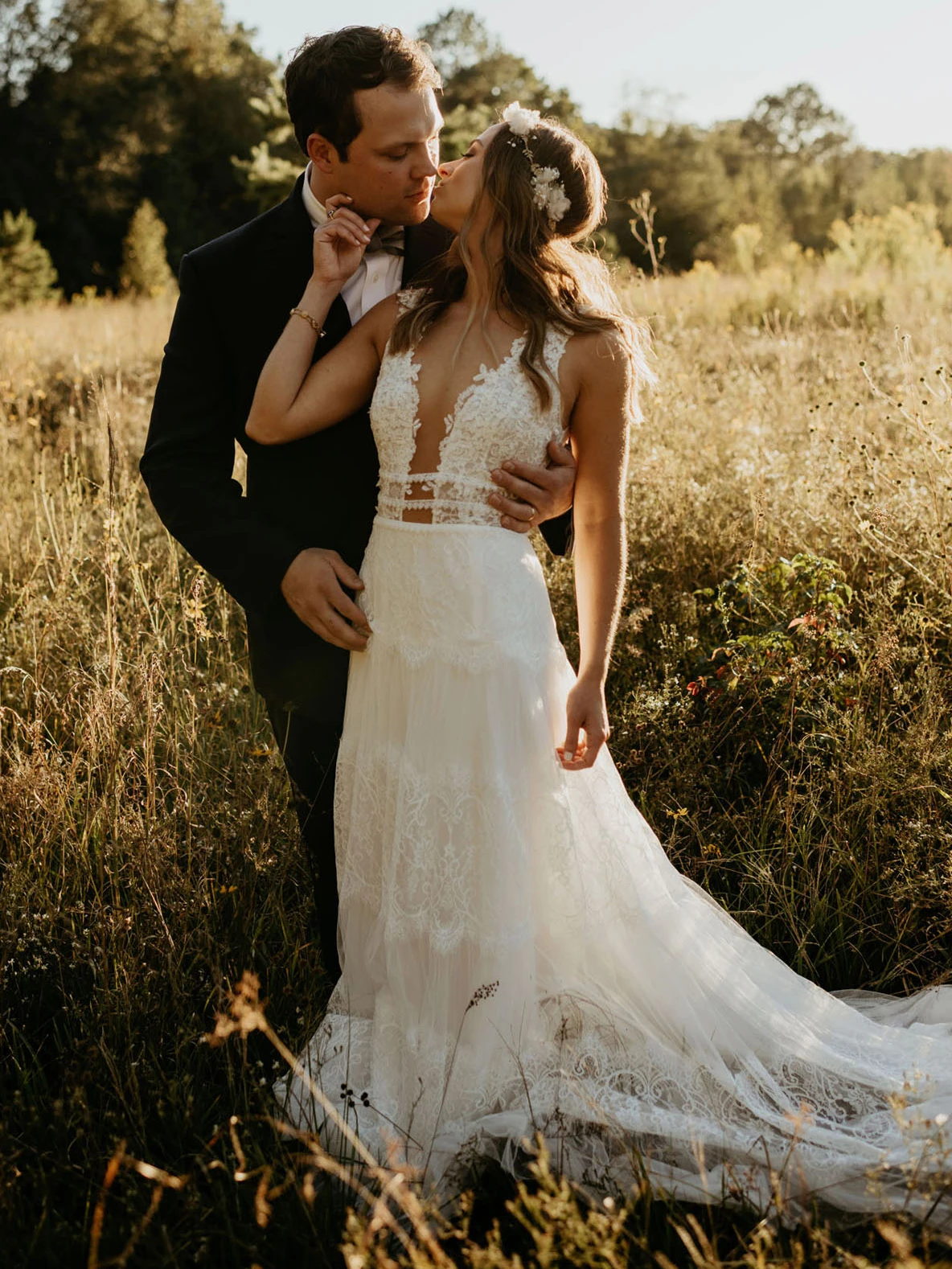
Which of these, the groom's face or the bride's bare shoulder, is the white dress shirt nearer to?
the groom's face

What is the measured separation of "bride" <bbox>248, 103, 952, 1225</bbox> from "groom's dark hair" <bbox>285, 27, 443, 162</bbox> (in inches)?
12.4

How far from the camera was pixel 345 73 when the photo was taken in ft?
7.75

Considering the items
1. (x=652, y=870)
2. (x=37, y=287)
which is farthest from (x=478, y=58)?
(x=652, y=870)

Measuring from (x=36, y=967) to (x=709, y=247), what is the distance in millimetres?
Answer: 27429

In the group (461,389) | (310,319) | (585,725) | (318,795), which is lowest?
(318,795)

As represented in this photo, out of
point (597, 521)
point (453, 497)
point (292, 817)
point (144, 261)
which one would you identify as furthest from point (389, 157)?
point (144, 261)

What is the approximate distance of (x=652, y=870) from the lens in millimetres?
2338

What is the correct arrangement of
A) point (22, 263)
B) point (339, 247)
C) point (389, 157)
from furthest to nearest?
point (22, 263), point (389, 157), point (339, 247)

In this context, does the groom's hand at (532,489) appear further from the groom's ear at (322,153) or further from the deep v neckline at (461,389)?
the groom's ear at (322,153)

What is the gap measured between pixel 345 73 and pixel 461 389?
86 centimetres

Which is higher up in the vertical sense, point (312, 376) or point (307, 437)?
point (312, 376)

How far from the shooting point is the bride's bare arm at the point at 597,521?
2152 mm

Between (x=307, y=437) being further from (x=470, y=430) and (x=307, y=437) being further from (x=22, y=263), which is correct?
(x=22, y=263)

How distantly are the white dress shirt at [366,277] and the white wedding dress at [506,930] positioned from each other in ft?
0.81
